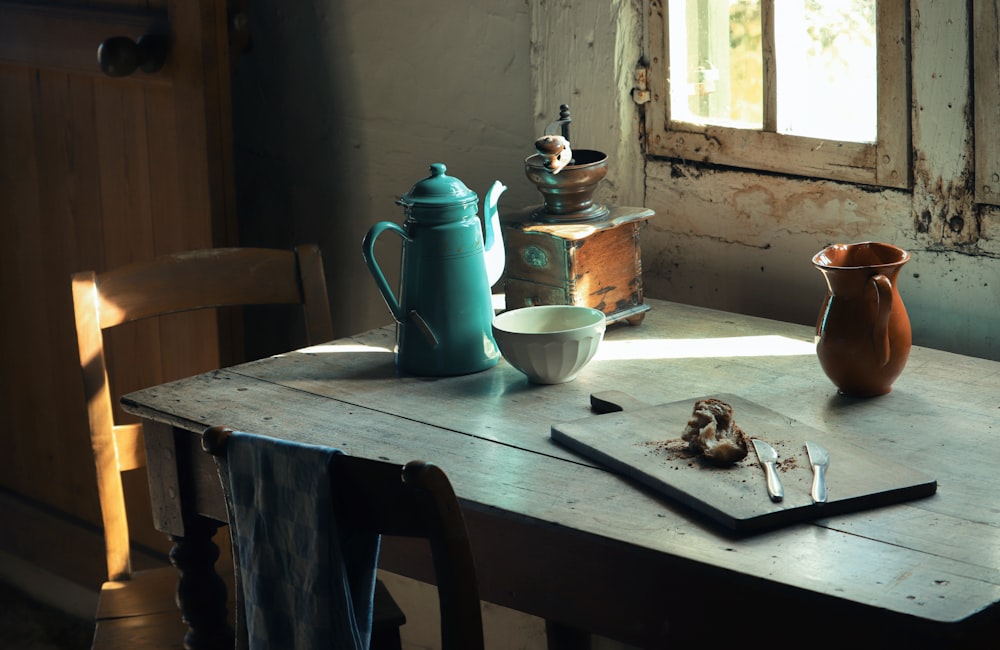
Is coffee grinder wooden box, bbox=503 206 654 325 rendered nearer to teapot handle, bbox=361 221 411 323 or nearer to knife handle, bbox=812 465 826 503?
teapot handle, bbox=361 221 411 323

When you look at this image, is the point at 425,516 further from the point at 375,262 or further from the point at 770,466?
the point at 375,262

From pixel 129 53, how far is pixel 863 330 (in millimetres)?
1397

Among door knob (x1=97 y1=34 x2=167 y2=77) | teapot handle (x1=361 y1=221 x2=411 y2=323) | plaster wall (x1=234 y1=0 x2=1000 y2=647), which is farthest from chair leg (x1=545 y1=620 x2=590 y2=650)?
door knob (x1=97 y1=34 x2=167 y2=77)

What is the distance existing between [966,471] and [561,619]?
0.44 m

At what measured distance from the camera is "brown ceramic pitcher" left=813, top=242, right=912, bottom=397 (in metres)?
1.38

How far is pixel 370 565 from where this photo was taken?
3.64 feet

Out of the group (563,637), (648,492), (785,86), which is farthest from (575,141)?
(648,492)

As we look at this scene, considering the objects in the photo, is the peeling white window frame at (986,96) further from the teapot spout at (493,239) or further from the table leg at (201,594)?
the table leg at (201,594)

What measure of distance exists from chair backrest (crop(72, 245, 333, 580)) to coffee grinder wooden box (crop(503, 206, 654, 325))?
14.9 inches

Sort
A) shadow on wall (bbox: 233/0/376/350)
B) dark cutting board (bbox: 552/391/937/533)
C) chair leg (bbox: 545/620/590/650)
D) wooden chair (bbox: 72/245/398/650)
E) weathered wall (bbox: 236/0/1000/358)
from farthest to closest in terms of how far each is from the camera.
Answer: shadow on wall (bbox: 233/0/376/350) → chair leg (bbox: 545/620/590/650) → wooden chair (bbox: 72/245/398/650) → weathered wall (bbox: 236/0/1000/358) → dark cutting board (bbox: 552/391/937/533)

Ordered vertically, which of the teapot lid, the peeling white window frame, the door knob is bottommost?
the teapot lid

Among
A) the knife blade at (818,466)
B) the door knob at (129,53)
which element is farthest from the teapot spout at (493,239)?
the door knob at (129,53)

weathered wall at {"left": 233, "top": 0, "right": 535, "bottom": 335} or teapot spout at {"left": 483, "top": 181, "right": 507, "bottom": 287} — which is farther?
weathered wall at {"left": 233, "top": 0, "right": 535, "bottom": 335}

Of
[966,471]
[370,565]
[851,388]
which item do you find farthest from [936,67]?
[370,565]
